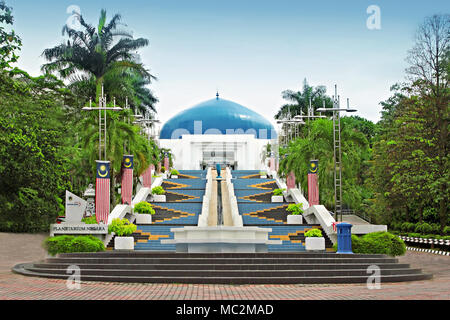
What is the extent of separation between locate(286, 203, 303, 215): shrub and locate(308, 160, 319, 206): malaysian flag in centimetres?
97

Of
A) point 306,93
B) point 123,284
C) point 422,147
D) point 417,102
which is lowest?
point 123,284

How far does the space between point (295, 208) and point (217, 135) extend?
3807 centimetres

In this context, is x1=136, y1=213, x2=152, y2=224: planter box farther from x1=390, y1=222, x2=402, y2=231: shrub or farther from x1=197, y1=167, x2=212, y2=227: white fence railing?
x1=390, y1=222, x2=402, y2=231: shrub

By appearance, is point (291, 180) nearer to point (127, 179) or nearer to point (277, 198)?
point (277, 198)

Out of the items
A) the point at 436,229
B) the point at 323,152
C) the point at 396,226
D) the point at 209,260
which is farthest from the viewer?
the point at 396,226

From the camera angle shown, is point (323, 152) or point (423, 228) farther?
point (423, 228)

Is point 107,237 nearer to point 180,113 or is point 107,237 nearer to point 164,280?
point 164,280

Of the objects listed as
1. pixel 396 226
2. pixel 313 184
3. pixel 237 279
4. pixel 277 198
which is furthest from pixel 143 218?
pixel 396 226

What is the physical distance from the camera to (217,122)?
246 feet

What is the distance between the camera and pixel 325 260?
59.2 ft

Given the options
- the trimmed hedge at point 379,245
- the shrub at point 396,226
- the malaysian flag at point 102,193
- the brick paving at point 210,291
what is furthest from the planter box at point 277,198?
the brick paving at point 210,291

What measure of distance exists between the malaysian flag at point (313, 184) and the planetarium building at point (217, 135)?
3411cm
